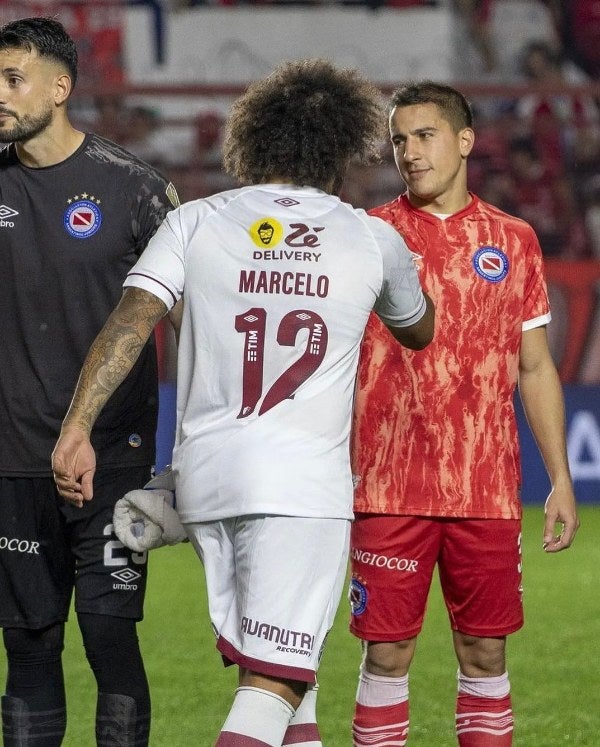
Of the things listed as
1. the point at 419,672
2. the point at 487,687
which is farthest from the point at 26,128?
the point at 419,672

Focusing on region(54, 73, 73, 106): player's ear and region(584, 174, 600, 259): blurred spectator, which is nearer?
region(54, 73, 73, 106): player's ear

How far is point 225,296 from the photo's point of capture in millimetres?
2637

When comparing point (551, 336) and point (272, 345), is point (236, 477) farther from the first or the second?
point (551, 336)

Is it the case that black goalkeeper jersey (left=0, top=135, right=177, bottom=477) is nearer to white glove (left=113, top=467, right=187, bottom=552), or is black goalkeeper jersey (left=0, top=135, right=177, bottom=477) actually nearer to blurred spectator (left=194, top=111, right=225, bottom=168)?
white glove (left=113, top=467, right=187, bottom=552)

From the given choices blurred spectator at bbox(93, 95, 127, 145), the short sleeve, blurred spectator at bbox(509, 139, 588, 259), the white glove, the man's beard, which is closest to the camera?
the short sleeve

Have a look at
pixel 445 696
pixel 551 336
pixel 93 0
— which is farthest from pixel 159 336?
pixel 445 696

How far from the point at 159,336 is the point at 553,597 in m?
4.59

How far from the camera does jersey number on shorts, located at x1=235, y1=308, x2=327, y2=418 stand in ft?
8.58

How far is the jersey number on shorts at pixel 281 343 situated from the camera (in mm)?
2615

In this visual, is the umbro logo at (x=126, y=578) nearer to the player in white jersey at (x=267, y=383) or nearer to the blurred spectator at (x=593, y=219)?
the player in white jersey at (x=267, y=383)

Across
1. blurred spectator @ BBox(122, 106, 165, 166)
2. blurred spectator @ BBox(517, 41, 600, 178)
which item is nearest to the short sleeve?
blurred spectator @ BBox(122, 106, 165, 166)

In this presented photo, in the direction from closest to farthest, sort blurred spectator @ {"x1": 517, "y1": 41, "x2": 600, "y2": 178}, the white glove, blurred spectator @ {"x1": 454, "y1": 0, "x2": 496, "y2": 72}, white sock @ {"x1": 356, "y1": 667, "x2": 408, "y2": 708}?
the white glove < white sock @ {"x1": 356, "y1": 667, "x2": 408, "y2": 708} < blurred spectator @ {"x1": 517, "y1": 41, "x2": 600, "y2": 178} < blurred spectator @ {"x1": 454, "y1": 0, "x2": 496, "y2": 72}

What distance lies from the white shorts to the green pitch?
1.63 meters

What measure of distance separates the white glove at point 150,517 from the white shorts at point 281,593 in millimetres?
258
